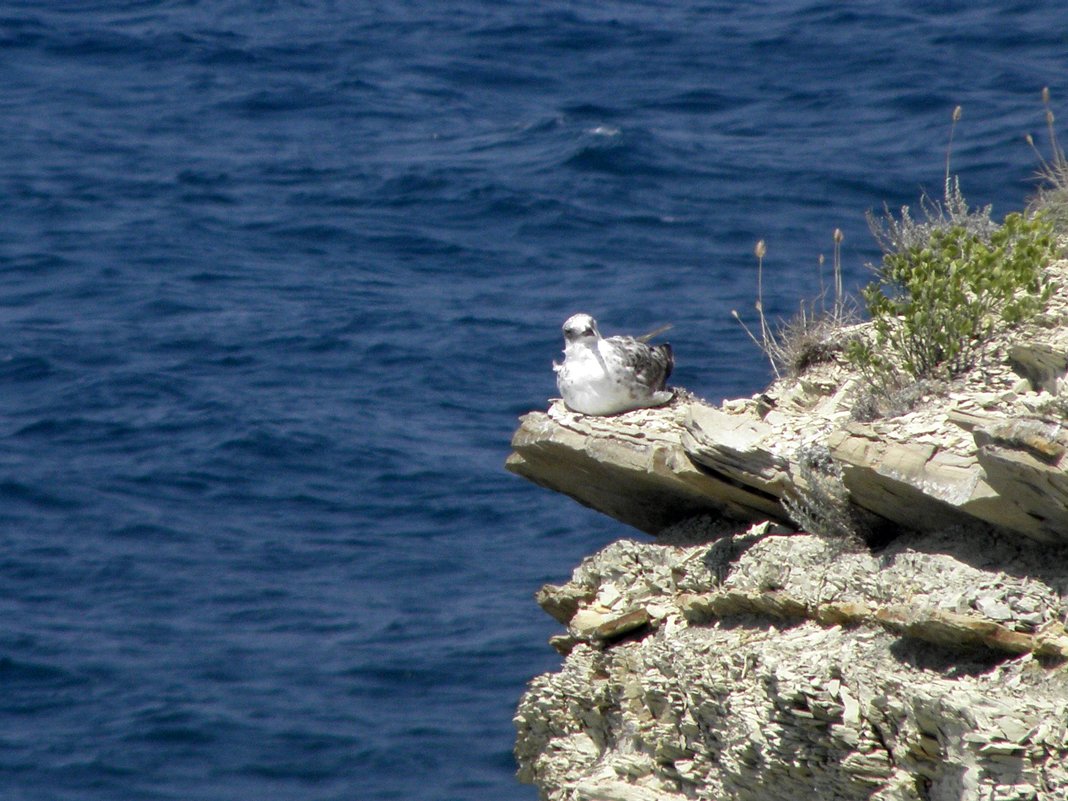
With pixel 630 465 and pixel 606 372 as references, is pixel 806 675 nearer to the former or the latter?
pixel 630 465

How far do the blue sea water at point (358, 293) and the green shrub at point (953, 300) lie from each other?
8847 millimetres

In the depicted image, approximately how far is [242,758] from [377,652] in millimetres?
2751

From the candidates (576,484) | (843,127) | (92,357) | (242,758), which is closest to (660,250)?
(843,127)

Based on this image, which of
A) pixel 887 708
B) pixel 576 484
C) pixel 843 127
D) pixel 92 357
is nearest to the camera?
pixel 887 708

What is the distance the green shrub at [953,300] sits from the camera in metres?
9.16

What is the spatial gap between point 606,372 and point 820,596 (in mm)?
2176

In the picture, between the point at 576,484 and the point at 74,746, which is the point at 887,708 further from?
the point at 74,746

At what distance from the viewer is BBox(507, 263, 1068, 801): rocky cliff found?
7.36 metres

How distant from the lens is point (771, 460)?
898 cm

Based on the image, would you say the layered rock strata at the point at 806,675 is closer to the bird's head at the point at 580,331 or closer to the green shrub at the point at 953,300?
the green shrub at the point at 953,300

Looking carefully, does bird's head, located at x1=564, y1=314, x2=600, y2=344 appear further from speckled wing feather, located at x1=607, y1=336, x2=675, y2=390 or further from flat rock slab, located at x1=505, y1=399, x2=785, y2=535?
flat rock slab, located at x1=505, y1=399, x2=785, y2=535

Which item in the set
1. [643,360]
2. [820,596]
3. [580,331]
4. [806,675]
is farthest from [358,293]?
[806,675]

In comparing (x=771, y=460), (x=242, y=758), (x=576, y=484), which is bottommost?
(x=242, y=758)

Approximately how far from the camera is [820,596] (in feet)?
28.2
